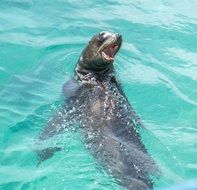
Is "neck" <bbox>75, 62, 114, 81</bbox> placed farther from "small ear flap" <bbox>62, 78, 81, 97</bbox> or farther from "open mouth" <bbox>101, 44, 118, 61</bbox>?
"open mouth" <bbox>101, 44, 118, 61</bbox>

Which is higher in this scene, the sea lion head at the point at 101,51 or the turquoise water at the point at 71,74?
the sea lion head at the point at 101,51

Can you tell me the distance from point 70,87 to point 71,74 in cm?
81

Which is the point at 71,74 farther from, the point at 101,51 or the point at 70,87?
the point at 101,51

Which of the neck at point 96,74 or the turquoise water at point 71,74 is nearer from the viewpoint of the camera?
the turquoise water at point 71,74

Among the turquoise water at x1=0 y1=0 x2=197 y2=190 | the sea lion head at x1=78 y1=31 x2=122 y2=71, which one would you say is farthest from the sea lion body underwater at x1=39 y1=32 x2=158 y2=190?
the turquoise water at x1=0 y1=0 x2=197 y2=190

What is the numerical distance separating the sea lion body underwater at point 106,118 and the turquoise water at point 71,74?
172 millimetres

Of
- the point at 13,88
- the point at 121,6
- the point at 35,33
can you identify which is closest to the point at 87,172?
the point at 13,88

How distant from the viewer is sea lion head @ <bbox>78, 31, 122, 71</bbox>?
22.1 feet

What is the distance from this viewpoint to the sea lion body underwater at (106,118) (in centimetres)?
575

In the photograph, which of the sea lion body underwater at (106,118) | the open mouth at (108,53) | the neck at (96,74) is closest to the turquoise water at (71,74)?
the sea lion body underwater at (106,118)

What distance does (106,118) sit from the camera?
637cm

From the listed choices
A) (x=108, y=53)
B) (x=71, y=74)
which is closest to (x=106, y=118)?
Result: (x=108, y=53)

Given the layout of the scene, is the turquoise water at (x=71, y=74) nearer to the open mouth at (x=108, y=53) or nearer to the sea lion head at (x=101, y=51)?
the sea lion head at (x=101, y=51)

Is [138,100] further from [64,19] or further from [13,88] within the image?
[64,19]
